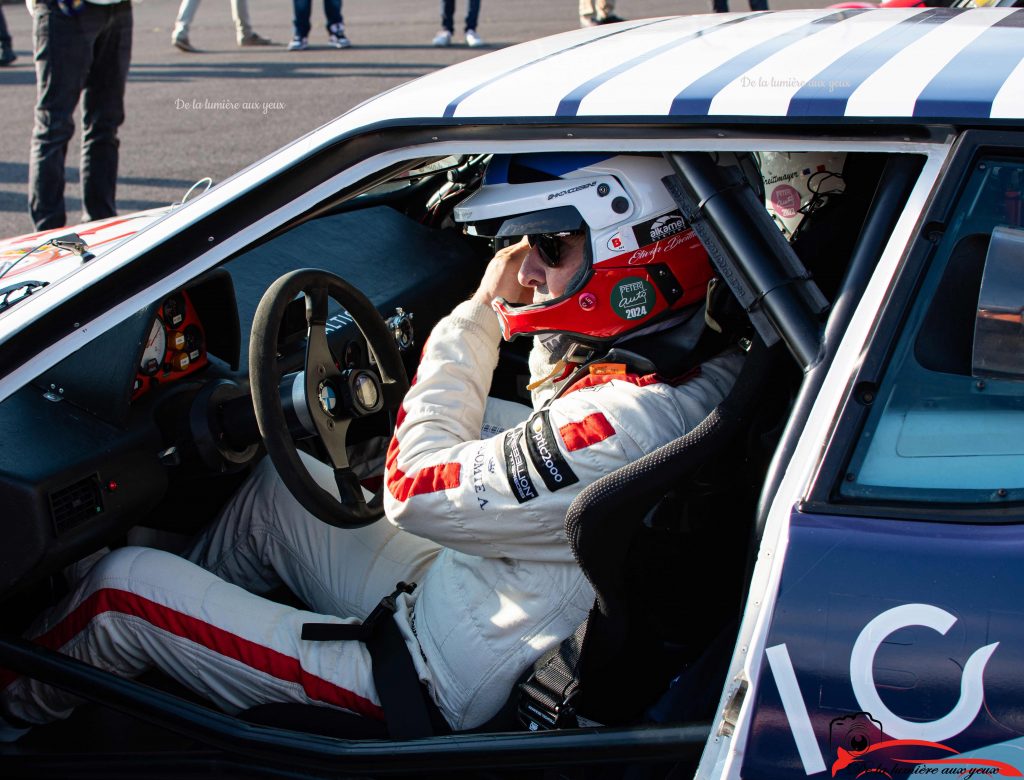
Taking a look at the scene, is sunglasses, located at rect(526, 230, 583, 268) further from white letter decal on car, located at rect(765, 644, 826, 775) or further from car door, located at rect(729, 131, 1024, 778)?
white letter decal on car, located at rect(765, 644, 826, 775)

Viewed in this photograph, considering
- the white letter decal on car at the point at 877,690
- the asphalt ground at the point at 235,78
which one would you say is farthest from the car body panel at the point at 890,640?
the asphalt ground at the point at 235,78

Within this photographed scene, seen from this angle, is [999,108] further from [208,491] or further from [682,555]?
[208,491]

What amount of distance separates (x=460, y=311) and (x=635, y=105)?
0.81m

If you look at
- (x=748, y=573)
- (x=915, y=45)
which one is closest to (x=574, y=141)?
(x=915, y=45)

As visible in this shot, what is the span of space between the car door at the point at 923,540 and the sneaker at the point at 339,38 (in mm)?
9962

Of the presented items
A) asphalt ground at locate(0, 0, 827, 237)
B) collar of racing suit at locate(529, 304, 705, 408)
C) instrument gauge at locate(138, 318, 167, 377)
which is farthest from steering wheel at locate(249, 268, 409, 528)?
asphalt ground at locate(0, 0, 827, 237)

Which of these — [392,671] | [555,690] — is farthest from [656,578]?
[392,671]

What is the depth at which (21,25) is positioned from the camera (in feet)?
42.1

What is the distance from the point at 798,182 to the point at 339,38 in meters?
9.42

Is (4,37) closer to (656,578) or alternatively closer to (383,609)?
(383,609)

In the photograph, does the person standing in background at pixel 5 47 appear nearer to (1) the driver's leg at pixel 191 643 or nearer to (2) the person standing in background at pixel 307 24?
(2) the person standing in background at pixel 307 24

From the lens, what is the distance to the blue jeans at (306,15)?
1055cm

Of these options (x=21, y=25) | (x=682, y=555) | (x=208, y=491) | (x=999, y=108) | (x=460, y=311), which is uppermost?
(x=999, y=108)

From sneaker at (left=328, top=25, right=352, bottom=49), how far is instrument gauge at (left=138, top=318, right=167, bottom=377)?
9.04m
